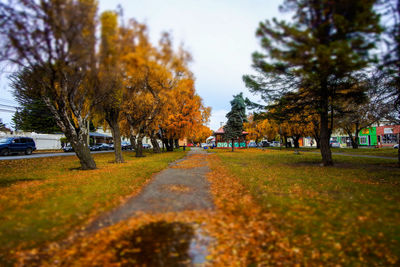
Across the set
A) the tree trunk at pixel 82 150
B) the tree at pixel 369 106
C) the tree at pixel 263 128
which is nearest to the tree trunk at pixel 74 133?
the tree trunk at pixel 82 150

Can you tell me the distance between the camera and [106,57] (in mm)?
10180

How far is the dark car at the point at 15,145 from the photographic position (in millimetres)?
26016

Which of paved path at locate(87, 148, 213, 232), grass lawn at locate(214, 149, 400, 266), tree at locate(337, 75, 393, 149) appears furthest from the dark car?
tree at locate(337, 75, 393, 149)

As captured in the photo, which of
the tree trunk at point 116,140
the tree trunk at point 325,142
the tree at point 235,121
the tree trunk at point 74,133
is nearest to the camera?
the tree trunk at point 74,133

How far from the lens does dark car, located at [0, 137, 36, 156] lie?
26.0 metres

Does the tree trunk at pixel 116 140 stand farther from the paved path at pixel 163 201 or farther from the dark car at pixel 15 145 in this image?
the dark car at pixel 15 145

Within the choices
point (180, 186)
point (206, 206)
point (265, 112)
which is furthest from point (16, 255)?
point (265, 112)

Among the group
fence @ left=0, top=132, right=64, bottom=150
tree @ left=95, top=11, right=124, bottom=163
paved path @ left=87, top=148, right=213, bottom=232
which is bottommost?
paved path @ left=87, top=148, right=213, bottom=232

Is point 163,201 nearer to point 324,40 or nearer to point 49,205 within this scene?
point 49,205

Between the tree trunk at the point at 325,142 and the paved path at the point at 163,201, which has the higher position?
the tree trunk at the point at 325,142

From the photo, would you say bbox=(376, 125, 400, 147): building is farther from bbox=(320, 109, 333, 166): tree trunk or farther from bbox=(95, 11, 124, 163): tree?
bbox=(95, 11, 124, 163): tree

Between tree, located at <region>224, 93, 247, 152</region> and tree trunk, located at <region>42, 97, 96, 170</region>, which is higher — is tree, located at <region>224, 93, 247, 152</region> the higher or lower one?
the higher one

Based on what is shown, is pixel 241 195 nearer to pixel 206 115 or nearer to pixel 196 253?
pixel 196 253

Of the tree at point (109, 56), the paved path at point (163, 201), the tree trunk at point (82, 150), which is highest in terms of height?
the tree at point (109, 56)
